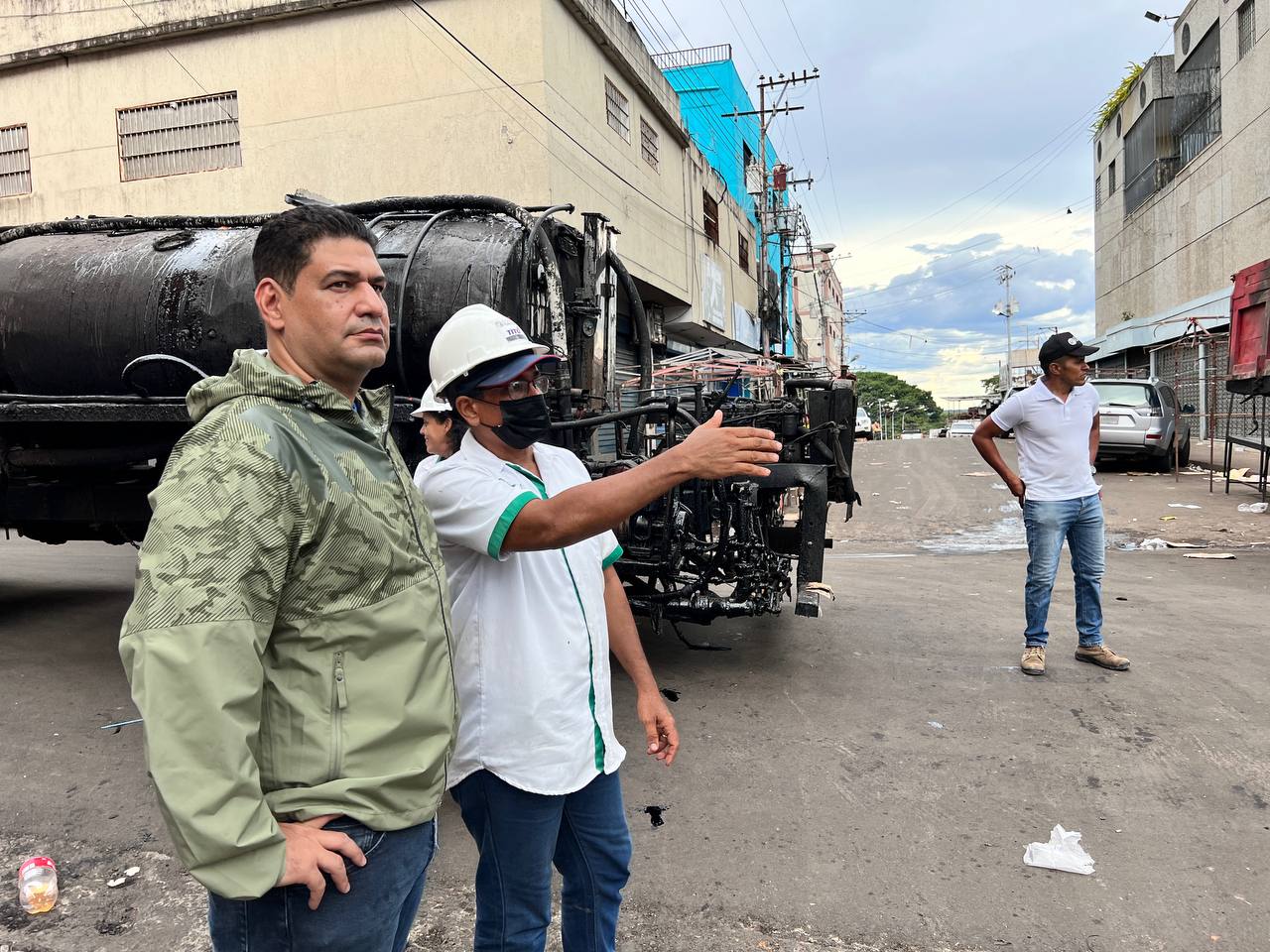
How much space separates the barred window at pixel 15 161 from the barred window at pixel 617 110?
32.1 ft

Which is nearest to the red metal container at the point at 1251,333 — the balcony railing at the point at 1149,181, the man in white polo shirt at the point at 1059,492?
the man in white polo shirt at the point at 1059,492

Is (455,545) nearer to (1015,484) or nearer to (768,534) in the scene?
(768,534)

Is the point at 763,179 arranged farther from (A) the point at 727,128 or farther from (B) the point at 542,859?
(B) the point at 542,859

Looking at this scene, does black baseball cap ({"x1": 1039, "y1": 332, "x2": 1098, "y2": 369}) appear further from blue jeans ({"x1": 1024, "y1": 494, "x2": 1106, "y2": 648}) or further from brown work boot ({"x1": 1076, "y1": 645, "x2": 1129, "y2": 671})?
brown work boot ({"x1": 1076, "y1": 645, "x2": 1129, "y2": 671})

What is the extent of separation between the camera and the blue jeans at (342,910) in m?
1.30

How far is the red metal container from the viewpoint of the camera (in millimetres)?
9836

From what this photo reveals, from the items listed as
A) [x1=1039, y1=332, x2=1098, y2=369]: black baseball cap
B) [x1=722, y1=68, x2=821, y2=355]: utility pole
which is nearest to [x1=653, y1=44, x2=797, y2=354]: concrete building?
[x1=722, y1=68, x2=821, y2=355]: utility pole

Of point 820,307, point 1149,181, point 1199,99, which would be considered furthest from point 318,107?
point 820,307

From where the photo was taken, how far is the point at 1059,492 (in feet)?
15.7

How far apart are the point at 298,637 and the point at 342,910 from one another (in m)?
0.45

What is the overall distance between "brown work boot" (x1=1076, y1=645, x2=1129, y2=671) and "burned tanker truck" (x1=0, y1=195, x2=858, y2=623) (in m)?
1.70

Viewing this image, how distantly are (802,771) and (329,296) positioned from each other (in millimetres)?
2953

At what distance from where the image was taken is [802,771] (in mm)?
3639

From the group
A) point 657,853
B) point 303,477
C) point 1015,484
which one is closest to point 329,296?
point 303,477
